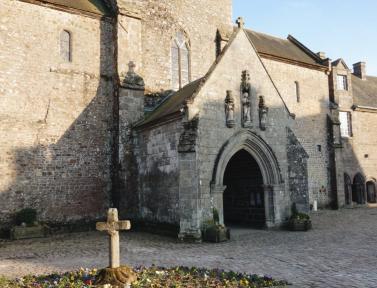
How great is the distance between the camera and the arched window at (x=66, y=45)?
16633mm

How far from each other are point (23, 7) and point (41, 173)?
282 inches

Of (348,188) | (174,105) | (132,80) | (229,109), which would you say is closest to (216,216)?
(229,109)

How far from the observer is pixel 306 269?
325 inches

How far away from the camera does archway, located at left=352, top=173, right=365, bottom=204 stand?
28969 mm

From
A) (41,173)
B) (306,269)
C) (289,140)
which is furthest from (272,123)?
(41,173)

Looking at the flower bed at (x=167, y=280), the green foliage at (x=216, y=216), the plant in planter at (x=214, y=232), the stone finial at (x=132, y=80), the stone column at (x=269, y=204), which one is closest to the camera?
the flower bed at (x=167, y=280)

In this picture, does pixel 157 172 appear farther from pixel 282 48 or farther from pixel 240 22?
pixel 282 48

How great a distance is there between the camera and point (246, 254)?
1034 centimetres

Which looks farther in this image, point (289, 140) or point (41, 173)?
point (289, 140)

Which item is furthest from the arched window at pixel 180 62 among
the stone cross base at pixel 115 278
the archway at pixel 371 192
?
the archway at pixel 371 192

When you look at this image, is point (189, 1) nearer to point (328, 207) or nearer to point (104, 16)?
point (104, 16)

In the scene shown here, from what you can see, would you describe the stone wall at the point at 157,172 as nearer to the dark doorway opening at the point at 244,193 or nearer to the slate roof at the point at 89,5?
the dark doorway opening at the point at 244,193

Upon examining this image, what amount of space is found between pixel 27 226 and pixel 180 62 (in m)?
11.1

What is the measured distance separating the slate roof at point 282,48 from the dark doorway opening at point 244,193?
9.46 metres
